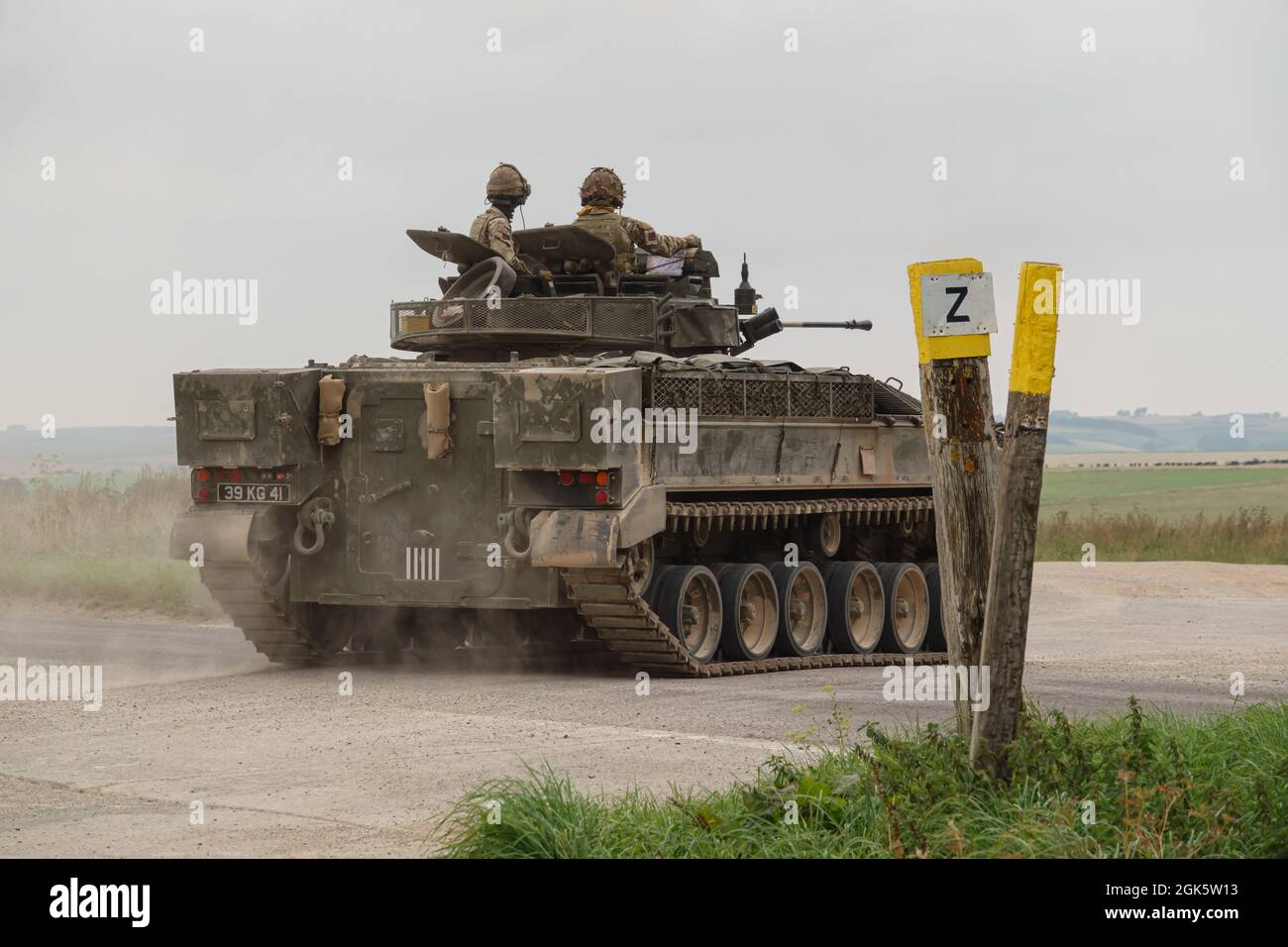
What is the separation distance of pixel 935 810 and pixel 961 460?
148 centimetres

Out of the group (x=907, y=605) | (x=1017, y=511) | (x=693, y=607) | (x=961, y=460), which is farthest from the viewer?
(x=907, y=605)

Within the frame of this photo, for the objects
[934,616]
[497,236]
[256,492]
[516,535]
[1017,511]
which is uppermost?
[497,236]

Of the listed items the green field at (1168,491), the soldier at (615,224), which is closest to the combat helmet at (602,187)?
the soldier at (615,224)

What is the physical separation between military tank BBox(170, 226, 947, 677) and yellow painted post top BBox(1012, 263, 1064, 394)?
613cm

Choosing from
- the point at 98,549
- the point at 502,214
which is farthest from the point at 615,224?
the point at 98,549

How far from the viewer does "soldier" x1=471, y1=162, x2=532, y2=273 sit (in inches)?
666

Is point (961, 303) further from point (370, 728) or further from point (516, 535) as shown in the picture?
point (516, 535)

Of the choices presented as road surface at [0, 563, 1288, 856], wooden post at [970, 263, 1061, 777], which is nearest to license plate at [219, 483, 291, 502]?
road surface at [0, 563, 1288, 856]

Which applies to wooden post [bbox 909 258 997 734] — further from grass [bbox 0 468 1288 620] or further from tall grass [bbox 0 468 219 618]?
tall grass [bbox 0 468 219 618]

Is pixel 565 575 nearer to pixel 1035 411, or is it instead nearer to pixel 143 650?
pixel 143 650

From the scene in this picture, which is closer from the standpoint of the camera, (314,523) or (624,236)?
(314,523)

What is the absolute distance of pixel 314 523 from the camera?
15.5 m

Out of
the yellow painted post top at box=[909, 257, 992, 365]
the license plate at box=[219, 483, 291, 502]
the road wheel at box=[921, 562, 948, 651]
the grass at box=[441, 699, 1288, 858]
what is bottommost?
the road wheel at box=[921, 562, 948, 651]

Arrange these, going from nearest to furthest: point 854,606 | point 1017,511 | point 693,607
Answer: point 1017,511, point 693,607, point 854,606
